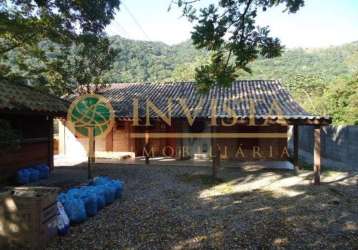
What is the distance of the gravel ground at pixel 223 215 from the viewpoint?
Result: 18.8ft

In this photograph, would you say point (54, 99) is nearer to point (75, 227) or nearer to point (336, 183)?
point (75, 227)

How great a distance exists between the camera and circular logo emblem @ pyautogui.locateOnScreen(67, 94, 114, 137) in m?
15.0

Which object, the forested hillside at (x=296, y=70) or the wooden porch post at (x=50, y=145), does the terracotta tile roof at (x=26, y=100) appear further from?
the forested hillside at (x=296, y=70)

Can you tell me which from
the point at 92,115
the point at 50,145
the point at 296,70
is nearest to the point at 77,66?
the point at 92,115

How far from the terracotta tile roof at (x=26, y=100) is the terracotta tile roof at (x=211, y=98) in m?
3.85

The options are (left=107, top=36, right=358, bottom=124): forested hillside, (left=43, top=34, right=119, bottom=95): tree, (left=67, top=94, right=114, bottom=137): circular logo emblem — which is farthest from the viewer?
(left=107, top=36, right=358, bottom=124): forested hillside

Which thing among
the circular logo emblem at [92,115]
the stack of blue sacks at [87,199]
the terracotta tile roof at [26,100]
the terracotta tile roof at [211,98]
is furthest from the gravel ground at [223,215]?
the circular logo emblem at [92,115]

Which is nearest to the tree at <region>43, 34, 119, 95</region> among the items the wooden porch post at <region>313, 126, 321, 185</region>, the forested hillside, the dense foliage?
the dense foliage

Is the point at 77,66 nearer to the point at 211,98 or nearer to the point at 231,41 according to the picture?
the point at 211,98

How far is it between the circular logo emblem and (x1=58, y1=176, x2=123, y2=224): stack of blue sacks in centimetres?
669

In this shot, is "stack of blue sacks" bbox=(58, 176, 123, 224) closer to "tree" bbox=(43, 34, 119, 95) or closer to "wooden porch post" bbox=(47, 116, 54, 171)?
"wooden porch post" bbox=(47, 116, 54, 171)

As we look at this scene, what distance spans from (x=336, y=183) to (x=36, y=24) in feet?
41.4

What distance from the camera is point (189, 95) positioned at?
56.5ft

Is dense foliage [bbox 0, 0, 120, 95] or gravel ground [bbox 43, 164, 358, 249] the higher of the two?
dense foliage [bbox 0, 0, 120, 95]
